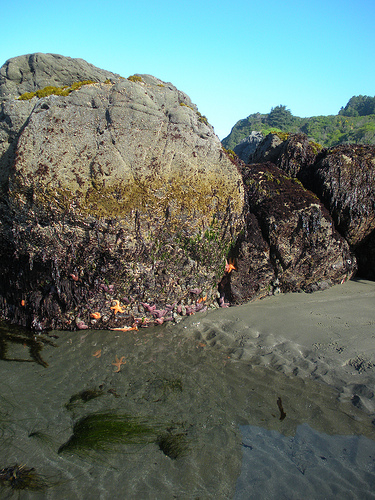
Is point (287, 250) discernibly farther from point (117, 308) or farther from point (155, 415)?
point (155, 415)

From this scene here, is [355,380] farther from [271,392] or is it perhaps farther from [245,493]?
[245,493]

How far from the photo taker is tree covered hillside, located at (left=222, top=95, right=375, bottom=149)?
111ft

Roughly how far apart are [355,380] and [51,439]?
3232mm

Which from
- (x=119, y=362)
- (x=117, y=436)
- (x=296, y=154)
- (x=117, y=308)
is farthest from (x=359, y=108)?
(x=117, y=436)

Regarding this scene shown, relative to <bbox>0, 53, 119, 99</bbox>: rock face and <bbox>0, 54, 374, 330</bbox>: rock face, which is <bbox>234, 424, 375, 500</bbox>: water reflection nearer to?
<bbox>0, 54, 374, 330</bbox>: rock face

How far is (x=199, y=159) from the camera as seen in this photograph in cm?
562

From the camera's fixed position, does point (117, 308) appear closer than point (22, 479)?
No

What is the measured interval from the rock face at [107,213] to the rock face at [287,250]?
488 millimetres

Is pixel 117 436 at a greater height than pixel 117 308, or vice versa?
pixel 117 308

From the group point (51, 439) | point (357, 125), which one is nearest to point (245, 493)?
point (51, 439)

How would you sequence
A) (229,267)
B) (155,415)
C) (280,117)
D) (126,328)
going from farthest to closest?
(280,117)
(229,267)
(126,328)
(155,415)

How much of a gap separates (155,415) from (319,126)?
43.2 meters

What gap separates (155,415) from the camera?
3.27m

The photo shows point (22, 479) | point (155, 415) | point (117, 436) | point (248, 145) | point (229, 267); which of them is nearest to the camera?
point (22, 479)
